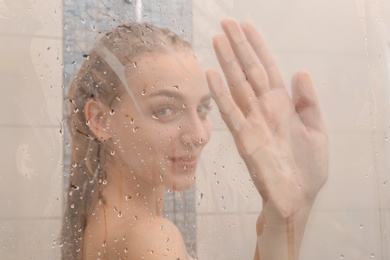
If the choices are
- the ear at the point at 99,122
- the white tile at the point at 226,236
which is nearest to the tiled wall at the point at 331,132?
the white tile at the point at 226,236

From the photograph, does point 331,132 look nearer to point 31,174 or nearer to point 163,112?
point 163,112

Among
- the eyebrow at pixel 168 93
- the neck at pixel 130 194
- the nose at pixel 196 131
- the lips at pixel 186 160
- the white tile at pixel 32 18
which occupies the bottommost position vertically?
the neck at pixel 130 194

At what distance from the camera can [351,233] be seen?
81cm

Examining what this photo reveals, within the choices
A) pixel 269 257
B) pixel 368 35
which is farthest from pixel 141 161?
pixel 368 35

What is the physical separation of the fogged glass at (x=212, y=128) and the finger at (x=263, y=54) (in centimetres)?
1

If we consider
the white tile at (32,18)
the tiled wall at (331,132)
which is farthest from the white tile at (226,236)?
the white tile at (32,18)

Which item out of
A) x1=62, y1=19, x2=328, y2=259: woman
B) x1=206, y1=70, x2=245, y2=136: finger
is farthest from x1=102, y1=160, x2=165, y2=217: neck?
x1=206, y1=70, x2=245, y2=136: finger

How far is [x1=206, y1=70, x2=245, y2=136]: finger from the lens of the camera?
0.76 meters

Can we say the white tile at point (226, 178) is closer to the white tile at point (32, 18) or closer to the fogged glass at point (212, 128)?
the fogged glass at point (212, 128)

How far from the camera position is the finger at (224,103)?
2.50 ft

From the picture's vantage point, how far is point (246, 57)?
2.57 feet

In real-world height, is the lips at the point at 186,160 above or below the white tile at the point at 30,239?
above

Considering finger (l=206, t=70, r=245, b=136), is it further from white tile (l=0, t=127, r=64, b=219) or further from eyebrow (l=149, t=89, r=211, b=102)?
white tile (l=0, t=127, r=64, b=219)

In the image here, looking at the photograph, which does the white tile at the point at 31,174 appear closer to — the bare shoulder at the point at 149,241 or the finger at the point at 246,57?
the bare shoulder at the point at 149,241
